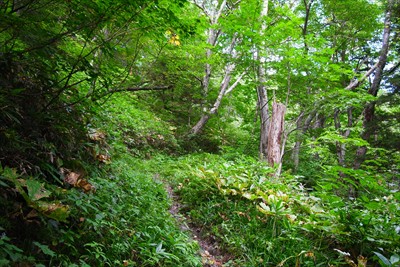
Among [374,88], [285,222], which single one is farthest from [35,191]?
[374,88]

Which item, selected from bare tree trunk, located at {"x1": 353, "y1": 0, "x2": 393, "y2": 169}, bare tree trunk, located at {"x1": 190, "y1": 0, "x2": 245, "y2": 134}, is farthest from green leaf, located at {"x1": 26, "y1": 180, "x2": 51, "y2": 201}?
bare tree trunk, located at {"x1": 353, "y1": 0, "x2": 393, "y2": 169}

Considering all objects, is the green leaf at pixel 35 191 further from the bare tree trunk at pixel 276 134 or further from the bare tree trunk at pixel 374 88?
the bare tree trunk at pixel 374 88

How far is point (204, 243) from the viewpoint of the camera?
4.13 m

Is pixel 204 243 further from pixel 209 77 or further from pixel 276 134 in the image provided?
pixel 209 77

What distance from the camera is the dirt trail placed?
3.60 metres

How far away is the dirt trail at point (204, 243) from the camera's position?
3597mm

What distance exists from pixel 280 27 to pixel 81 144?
5.20m

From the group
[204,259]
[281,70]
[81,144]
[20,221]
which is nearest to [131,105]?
[281,70]

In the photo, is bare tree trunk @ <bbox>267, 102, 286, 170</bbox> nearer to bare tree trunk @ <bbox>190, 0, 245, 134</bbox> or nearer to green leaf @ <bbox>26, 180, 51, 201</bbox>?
bare tree trunk @ <bbox>190, 0, 245, 134</bbox>

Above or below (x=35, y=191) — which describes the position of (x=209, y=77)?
above

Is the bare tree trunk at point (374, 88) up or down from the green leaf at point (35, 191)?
up

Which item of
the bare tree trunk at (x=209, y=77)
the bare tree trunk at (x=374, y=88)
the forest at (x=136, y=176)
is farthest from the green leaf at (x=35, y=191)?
the bare tree trunk at (x=374, y=88)

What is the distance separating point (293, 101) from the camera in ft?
25.1

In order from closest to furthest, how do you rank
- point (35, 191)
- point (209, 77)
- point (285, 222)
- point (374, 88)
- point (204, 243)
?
point (35, 191) → point (285, 222) → point (204, 243) → point (374, 88) → point (209, 77)
